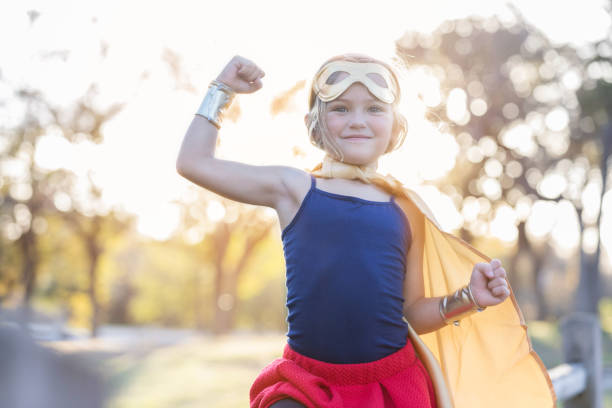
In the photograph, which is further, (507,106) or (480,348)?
(507,106)

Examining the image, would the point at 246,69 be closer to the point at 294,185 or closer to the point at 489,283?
the point at 294,185

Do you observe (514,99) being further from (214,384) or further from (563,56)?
(214,384)

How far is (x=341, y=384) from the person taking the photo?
195cm

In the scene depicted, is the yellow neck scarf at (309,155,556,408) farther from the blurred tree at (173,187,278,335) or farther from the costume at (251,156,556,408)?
the blurred tree at (173,187,278,335)

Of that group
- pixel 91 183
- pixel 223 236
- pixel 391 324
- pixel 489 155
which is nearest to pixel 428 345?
pixel 391 324

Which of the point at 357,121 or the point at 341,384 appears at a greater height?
the point at 357,121

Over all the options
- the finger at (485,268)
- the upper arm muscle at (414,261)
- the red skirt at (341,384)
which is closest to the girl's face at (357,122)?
the upper arm muscle at (414,261)

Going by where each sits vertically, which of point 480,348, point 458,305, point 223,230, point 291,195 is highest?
point 291,195

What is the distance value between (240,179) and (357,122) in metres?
0.43

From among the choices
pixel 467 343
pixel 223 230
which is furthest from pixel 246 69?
pixel 223 230

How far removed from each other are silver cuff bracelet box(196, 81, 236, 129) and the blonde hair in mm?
289

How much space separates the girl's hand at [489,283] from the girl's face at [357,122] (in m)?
0.52

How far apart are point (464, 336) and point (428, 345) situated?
14 centimetres

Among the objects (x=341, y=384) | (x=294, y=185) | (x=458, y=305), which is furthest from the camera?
(x=458, y=305)
